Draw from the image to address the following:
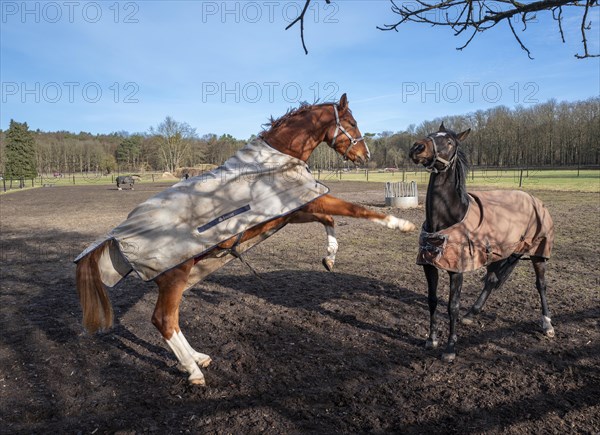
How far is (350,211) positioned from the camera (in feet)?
13.3

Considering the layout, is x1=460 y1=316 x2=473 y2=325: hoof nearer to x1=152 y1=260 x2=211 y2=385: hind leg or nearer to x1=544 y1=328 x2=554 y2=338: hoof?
x1=544 y1=328 x2=554 y2=338: hoof

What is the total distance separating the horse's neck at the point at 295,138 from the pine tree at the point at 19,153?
62.7 metres

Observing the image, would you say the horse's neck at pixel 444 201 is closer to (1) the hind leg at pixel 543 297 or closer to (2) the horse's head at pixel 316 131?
(2) the horse's head at pixel 316 131

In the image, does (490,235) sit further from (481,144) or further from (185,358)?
(481,144)

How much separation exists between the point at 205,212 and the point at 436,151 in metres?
2.46

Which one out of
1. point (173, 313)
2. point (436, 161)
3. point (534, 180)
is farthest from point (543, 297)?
point (534, 180)

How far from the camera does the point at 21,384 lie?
4133 mm

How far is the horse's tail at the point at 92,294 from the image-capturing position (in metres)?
4.18

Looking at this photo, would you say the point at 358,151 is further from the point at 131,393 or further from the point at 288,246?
the point at 288,246

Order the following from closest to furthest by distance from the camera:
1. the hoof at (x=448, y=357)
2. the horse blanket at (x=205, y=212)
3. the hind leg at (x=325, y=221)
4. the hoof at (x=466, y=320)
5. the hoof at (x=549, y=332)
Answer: the horse blanket at (x=205, y=212)
the hind leg at (x=325, y=221)
the hoof at (x=448, y=357)
the hoof at (x=549, y=332)
the hoof at (x=466, y=320)

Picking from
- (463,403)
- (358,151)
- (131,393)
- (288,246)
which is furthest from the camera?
(288,246)

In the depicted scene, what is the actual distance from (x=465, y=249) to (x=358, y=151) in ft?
5.15

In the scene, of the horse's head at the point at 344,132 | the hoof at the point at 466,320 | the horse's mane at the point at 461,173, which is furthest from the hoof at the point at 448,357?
the horse's head at the point at 344,132

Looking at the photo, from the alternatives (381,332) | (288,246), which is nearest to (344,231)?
(288,246)
